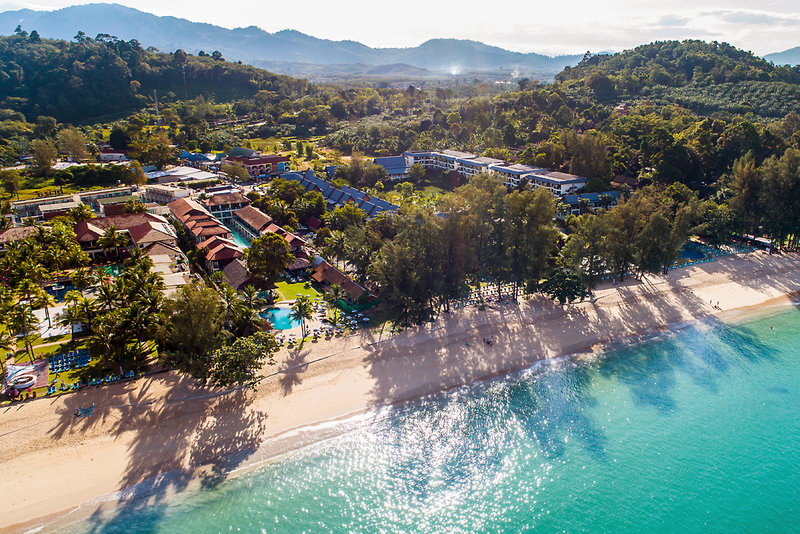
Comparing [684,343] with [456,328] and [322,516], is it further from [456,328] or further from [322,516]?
[322,516]

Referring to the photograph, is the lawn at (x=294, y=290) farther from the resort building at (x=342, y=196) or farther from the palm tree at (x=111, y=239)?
the palm tree at (x=111, y=239)

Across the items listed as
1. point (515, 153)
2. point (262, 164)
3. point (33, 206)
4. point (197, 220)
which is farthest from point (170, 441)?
point (515, 153)

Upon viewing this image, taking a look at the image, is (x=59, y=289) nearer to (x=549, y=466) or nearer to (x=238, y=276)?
(x=238, y=276)

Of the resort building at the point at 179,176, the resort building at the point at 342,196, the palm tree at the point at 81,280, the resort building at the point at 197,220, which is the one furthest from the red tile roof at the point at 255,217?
the resort building at the point at 179,176

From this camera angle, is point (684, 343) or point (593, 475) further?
point (684, 343)

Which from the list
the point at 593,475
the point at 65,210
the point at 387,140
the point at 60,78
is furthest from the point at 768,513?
the point at 60,78
